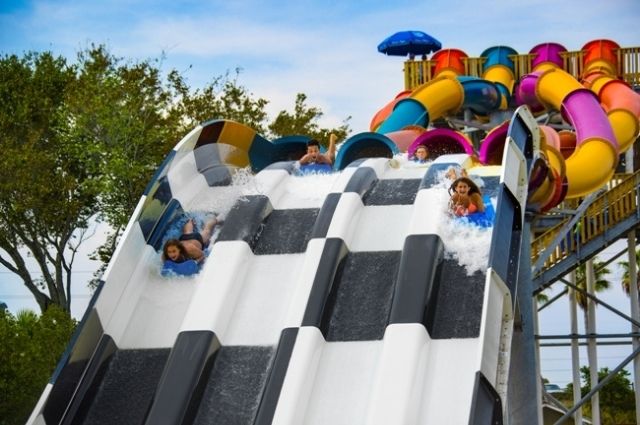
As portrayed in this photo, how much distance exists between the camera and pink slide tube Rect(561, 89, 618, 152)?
45.7ft

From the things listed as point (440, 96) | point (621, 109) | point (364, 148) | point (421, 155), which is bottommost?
point (421, 155)

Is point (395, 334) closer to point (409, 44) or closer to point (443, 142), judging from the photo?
point (443, 142)

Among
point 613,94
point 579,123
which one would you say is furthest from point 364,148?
point 613,94

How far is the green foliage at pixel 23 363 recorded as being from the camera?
52.1 ft

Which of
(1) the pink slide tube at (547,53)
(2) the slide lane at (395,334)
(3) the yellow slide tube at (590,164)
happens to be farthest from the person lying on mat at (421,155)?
(1) the pink slide tube at (547,53)

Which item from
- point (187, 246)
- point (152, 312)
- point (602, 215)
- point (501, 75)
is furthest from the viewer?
point (501, 75)

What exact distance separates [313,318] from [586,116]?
8357mm

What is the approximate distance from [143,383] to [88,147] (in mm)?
16215

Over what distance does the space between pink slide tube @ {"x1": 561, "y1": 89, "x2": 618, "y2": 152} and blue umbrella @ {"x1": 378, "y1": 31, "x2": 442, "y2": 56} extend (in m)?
6.44

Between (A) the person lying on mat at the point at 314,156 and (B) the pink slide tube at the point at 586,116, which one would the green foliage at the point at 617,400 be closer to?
(B) the pink slide tube at the point at 586,116

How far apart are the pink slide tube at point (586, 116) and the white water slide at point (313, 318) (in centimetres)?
627

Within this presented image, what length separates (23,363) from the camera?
15.9 m

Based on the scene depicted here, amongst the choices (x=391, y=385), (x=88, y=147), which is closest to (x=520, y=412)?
(x=391, y=385)

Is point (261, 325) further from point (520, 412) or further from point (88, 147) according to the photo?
point (88, 147)
